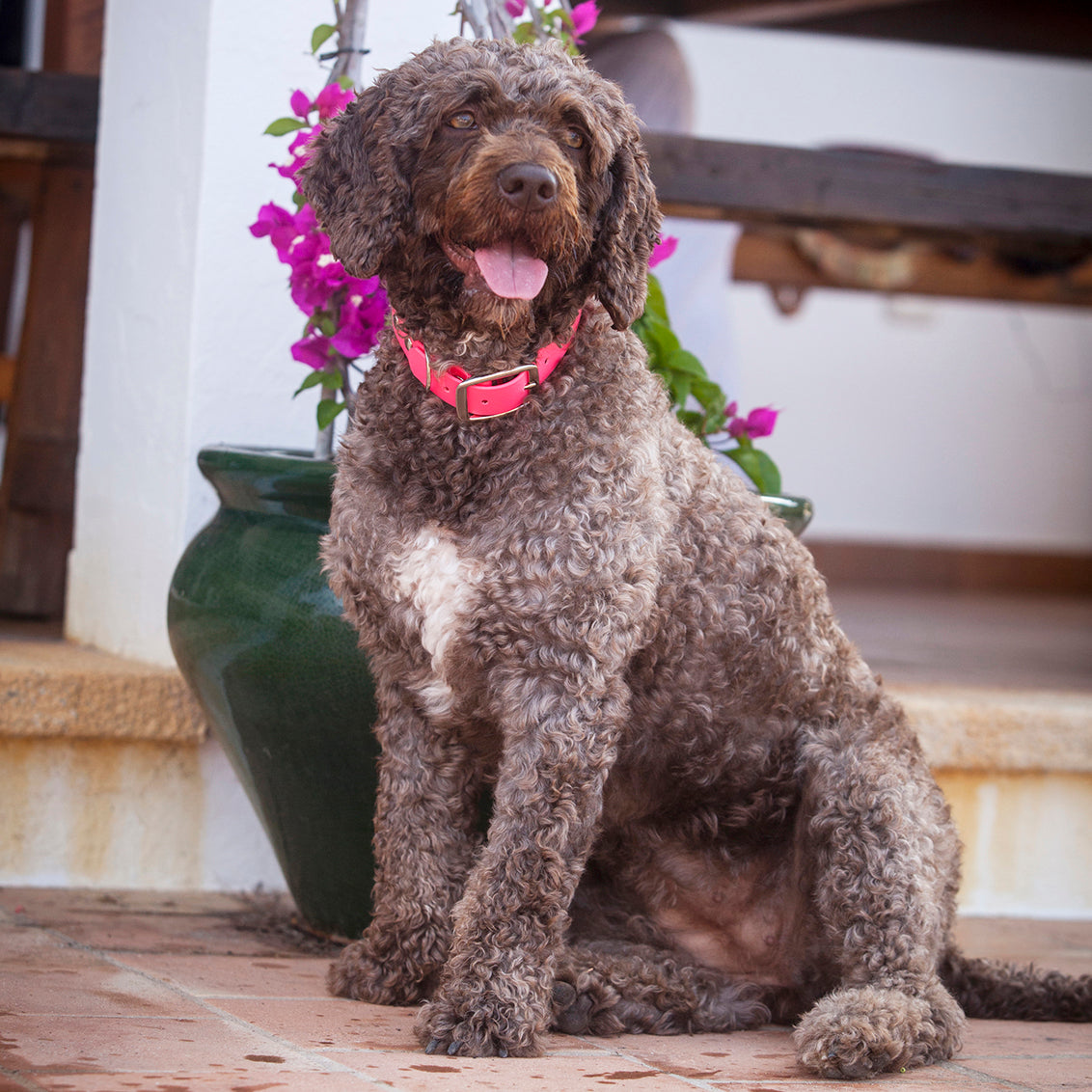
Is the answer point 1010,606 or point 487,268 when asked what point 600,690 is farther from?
point 1010,606

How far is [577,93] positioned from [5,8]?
14.1ft

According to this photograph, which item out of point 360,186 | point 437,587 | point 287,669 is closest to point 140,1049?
point 437,587

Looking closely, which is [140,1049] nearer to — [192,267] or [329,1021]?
[329,1021]

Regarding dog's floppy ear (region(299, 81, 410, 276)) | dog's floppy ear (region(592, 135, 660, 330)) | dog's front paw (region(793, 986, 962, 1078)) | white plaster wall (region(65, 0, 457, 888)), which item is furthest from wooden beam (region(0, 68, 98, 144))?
dog's front paw (region(793, 986, 962, 1078))

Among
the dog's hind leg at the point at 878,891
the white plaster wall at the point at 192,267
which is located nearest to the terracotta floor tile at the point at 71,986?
the white plaster wall at the point at 192,267

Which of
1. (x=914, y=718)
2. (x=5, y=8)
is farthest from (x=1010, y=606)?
(x=5, y=8)

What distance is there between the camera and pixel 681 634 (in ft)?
8.14

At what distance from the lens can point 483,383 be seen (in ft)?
7.66

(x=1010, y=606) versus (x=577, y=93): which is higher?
(x=577, y=93)

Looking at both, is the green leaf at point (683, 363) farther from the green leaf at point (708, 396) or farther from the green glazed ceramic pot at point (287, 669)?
the green glazed ceramic pot at point (287, 669)

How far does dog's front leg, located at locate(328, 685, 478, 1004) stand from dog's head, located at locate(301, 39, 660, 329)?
727 mm

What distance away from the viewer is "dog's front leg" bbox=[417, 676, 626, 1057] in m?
2.20

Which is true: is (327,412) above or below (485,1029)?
above

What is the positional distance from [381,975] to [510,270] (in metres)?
1.23
